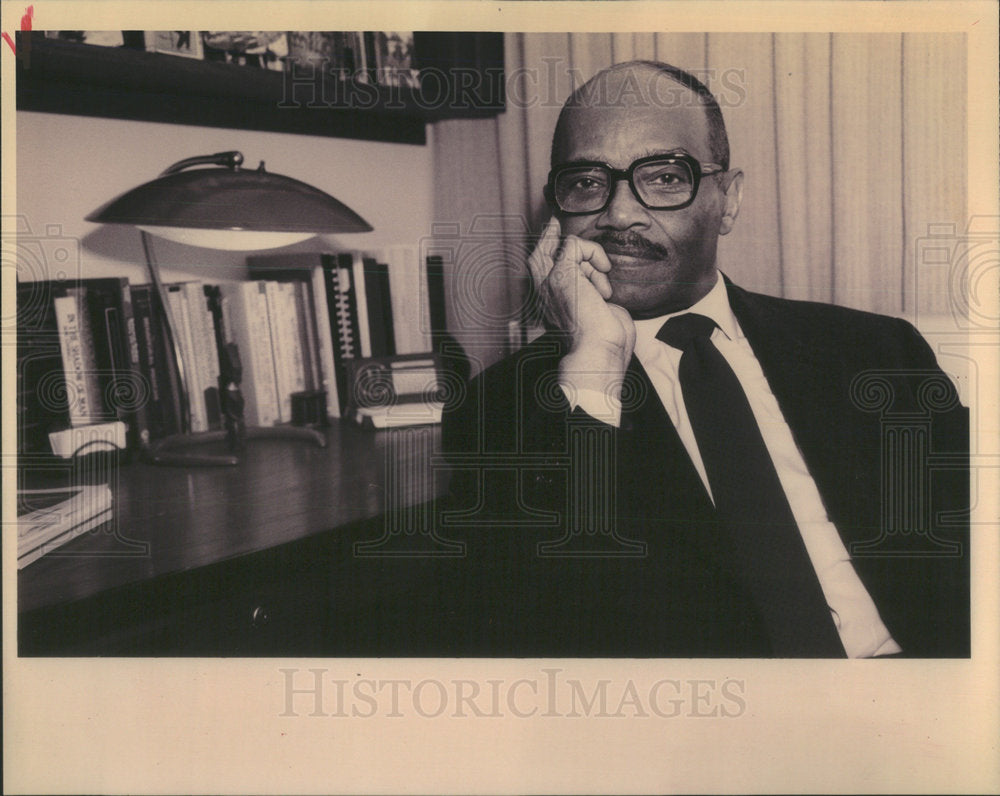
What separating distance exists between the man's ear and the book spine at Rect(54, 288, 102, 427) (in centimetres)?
92

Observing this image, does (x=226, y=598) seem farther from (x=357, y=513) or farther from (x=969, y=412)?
(x=969, y=412)

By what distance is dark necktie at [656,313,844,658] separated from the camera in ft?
4.26

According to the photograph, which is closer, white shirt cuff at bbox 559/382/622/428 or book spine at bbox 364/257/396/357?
white shirt cuff at bbox 559/382/622/428

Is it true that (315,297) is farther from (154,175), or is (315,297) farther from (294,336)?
(154,175)

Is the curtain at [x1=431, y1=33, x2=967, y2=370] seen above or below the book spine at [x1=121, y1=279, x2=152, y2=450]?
above

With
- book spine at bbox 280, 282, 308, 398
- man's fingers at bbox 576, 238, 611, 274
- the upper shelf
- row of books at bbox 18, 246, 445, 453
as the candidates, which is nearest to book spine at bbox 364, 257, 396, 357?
row of books at bbox 18, 246, 445, 453

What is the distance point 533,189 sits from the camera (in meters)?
1.38

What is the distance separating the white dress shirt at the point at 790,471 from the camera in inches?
51.6

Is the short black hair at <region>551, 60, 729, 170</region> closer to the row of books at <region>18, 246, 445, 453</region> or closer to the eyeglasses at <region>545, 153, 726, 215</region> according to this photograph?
the eyeglasses at <region>545, 153, 726, 215</region>

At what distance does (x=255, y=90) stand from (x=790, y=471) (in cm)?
95

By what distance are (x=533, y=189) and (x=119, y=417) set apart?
684 millimetres

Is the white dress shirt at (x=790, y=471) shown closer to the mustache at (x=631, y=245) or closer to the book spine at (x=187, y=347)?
the mustache at (x=631, y=245)

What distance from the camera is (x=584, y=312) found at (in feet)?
4.42

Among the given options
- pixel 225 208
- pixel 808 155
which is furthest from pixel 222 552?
pixel 808 155
